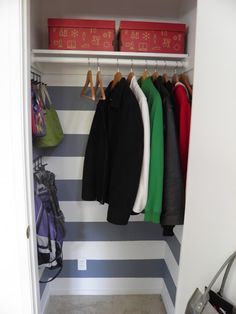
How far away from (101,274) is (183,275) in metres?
1.15

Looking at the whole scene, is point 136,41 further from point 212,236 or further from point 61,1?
point 212,236

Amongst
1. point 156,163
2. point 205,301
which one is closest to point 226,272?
point 205,301

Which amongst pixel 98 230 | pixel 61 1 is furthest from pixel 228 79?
pixel 98 230

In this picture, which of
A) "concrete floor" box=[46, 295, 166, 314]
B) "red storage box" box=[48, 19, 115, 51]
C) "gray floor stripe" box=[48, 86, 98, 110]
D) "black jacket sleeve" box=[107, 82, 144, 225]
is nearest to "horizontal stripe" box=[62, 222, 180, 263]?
"concrete floor" box=[46, 295, 166, 314]

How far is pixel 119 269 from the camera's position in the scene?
2.19 meters

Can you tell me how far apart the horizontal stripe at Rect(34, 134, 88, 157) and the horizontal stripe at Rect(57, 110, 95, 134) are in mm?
40

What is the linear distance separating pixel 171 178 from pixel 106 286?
131 centimetres

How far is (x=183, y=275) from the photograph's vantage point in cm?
122

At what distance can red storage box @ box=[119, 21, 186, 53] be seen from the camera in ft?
5.35

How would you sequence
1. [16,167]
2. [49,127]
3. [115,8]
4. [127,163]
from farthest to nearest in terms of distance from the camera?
[115,8], [49,127], [127,163], [16,167]

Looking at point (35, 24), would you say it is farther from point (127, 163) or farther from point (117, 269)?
point (117, 269)

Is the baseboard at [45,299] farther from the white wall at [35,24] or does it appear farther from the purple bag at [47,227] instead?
the white wall at [35,24]

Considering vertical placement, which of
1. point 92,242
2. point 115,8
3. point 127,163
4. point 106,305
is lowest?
point 106,305

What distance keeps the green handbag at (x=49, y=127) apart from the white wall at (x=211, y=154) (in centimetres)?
97
